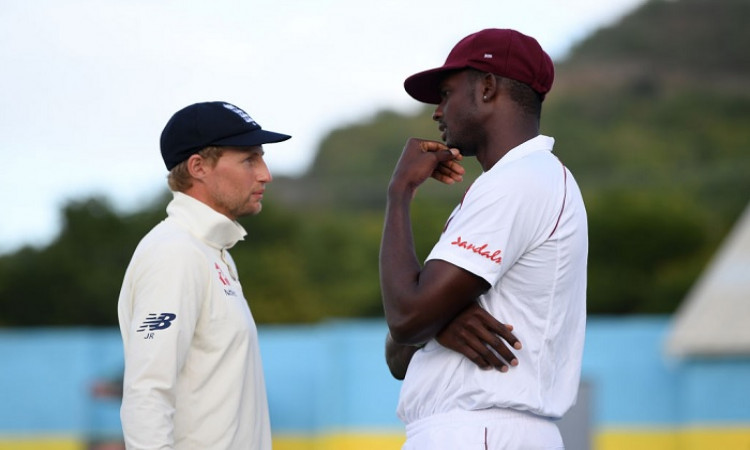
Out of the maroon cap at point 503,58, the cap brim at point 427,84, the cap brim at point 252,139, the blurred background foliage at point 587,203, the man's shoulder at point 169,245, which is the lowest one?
the blurred background foliage at point 587,203

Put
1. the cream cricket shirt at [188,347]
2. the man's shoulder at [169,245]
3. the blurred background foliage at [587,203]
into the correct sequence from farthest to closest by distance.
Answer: the blurred background foliage at [587,203]
the man's shoulder at [169,245]
the cream cricket shirt at [188,347]

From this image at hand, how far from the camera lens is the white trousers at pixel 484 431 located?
2.84 meters

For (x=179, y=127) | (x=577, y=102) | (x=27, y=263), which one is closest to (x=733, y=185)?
(x=577, y=102)

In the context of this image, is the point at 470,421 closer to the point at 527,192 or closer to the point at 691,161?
the point at 527,192

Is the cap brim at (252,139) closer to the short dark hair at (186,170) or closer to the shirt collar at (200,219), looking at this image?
the short dark hair at (186,170)

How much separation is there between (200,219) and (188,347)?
16.8 inches

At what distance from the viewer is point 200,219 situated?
337cm

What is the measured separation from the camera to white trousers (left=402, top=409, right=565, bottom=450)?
9.31ft

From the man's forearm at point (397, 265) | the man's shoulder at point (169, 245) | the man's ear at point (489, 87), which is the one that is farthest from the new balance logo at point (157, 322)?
the man's ear at point (489, 87)

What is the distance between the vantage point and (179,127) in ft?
11.2

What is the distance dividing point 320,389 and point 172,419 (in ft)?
40.6

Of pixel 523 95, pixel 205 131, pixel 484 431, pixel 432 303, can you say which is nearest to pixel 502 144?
pixel 523 95

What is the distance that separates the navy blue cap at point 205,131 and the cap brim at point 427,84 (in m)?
0.48

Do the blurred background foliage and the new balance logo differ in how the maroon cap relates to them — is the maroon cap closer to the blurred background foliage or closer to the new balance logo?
the new balance logo
